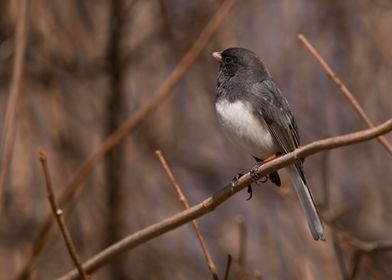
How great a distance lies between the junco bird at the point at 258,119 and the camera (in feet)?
8.73

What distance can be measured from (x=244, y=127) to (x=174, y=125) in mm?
1649

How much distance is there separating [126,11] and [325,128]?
153cm

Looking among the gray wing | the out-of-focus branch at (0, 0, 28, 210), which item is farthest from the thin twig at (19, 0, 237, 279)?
the gray wing

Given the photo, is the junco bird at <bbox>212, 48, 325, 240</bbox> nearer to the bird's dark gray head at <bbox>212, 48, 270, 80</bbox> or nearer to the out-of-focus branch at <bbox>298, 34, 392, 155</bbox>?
the bird's dark gray head at <bbox>212, 48, 270, 80</bbox>

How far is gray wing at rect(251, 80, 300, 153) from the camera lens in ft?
8.97

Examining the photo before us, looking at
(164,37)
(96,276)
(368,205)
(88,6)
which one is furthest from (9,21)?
(368,205)

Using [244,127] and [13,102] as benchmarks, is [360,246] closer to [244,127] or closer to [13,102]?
[244,127]

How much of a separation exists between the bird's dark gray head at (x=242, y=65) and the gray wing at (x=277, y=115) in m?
0.11

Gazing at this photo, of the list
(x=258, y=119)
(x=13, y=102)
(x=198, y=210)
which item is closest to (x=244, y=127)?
(x=258, y=119)

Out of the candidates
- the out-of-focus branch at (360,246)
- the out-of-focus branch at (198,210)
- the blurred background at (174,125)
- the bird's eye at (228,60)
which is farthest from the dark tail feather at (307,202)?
the blurred background at (174,125)

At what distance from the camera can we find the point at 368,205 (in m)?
4.25

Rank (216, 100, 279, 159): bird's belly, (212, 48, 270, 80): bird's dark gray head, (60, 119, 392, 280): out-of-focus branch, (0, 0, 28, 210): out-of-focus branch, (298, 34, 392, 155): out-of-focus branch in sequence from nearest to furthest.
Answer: (60, 119, 392, 280): out-of-focus branch → (298, 34, 392, 155): out-of-focus branch → (0, 0, 28, 210): out-of-focus branch → (216, 100, 279, 159): bird's belly → (212, 48, 270, 80): bird's dark gray head

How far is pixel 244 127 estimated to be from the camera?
105 inches

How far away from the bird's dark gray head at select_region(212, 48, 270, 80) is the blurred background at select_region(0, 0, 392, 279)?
0.92 m
